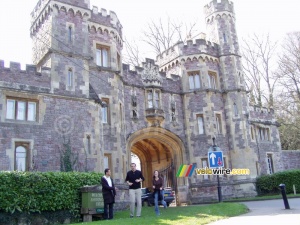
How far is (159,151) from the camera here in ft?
81.3

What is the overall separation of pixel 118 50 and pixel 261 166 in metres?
12.7

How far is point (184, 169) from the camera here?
845 inches

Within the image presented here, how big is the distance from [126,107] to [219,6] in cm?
1037

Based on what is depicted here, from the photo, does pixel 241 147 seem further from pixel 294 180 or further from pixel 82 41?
pixel 82 41

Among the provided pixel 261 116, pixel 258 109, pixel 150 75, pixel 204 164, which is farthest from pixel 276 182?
pixel 150 75

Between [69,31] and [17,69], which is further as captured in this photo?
[69,31]

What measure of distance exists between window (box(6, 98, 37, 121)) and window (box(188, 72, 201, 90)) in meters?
11.5

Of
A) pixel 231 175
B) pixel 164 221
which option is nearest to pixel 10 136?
pixel 164 221

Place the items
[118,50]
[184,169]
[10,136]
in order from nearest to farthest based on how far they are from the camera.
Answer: [10,136], [118,50], [184,169]

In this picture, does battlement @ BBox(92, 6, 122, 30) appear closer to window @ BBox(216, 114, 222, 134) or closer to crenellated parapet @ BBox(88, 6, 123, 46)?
crenellated parapet @ BBox(88, 6, 123, 46)

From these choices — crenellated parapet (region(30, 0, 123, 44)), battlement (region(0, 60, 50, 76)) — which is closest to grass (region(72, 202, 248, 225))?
battlement (region(0, 60, 50, 76))

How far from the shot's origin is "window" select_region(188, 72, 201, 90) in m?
23.4

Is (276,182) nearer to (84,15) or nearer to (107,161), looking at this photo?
(107,161)

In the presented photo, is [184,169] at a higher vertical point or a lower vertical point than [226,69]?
lower
